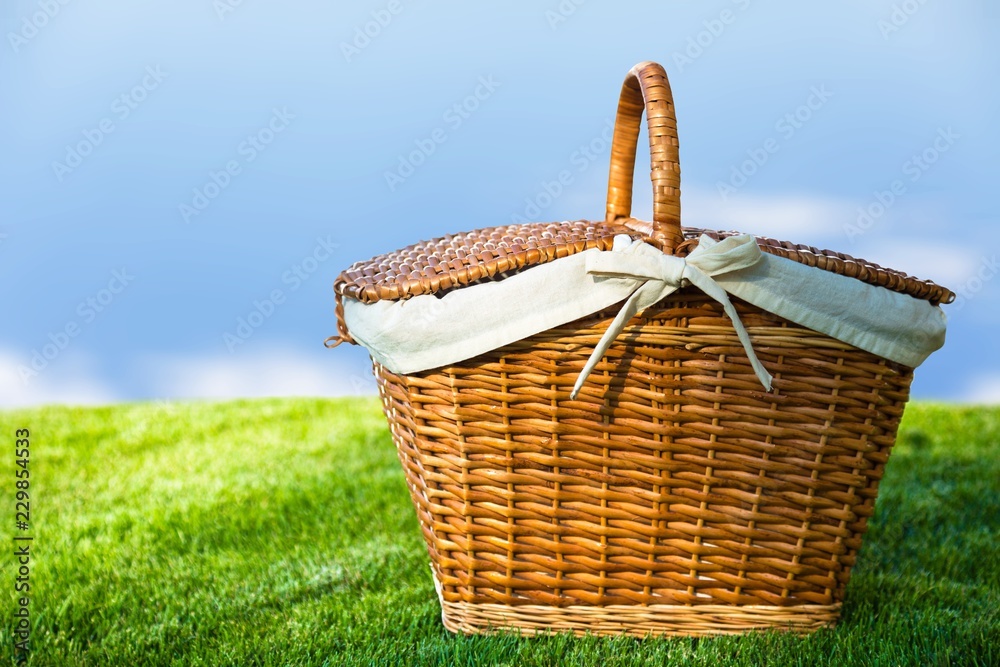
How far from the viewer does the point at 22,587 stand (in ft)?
8.71

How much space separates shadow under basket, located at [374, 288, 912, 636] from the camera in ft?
6.42

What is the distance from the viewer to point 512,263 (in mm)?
1907

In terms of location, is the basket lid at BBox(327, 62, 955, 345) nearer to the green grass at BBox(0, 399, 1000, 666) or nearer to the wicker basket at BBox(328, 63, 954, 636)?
the wicker basket at BBox(328, 63, 954, 636)

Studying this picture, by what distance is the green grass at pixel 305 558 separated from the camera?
7.07ft

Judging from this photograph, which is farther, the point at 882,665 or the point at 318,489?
the point at 318,489

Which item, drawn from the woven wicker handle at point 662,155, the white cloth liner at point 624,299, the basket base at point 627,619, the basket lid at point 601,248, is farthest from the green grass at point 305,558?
the woven wicker handle at point 662,155

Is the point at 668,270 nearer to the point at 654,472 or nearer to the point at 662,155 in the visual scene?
the point at 662,155

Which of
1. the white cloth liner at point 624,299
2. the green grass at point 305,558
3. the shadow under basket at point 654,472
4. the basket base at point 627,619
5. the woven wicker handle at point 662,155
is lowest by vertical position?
the green grass at point 305,558

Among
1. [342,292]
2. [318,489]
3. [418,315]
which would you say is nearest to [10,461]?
[318,489]

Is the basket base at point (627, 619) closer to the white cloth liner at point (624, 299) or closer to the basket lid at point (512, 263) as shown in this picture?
the white cloth liner at point (624, 299)

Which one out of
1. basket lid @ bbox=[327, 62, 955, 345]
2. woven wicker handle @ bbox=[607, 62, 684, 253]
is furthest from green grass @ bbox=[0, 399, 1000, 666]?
woven wicker handle @ bbox=[607, 62, 684, 253]

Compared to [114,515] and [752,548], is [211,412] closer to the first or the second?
[114,515]

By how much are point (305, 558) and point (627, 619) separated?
1183 millimetres

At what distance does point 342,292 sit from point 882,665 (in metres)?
1.56
